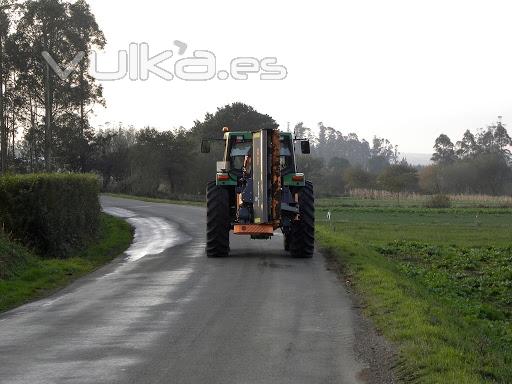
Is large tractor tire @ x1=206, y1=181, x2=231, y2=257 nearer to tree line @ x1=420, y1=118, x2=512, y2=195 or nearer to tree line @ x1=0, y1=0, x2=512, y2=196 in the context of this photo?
tree line @ x1=0, y1=0, x2=512, y2=196

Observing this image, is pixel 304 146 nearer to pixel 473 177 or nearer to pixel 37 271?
pixel 37 271

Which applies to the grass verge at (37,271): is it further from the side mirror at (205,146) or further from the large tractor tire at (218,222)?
the side mirror at (205,146)

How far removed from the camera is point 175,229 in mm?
30656

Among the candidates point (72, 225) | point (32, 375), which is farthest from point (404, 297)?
point (72, 225)

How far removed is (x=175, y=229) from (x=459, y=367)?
23430mm

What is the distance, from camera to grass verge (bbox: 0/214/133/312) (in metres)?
14.5

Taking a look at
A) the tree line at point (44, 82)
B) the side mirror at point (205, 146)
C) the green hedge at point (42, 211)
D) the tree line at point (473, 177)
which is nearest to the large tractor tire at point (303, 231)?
the side mirror at point (205, 146)

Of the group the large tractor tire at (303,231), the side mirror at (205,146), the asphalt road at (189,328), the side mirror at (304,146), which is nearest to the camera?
the asphalt road at (189,328)

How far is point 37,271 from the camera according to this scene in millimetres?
16938

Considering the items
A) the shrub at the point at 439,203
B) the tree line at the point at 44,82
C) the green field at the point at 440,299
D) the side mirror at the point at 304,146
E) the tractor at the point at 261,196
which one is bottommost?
the green field at the point at 440,299

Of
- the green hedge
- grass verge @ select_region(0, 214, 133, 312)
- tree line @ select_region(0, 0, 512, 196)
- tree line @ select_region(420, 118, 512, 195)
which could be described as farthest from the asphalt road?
tree line @ select_region(420, 118, 512, 195)

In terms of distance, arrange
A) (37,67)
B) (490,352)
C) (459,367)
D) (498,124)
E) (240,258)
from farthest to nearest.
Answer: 1. (498,124)
2. (37,67)
3. (240,258)
4. (490,352)
5. (459,367)

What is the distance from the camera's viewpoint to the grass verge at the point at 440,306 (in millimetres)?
8023

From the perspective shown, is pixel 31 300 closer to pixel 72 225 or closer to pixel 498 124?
pixel 72 225
